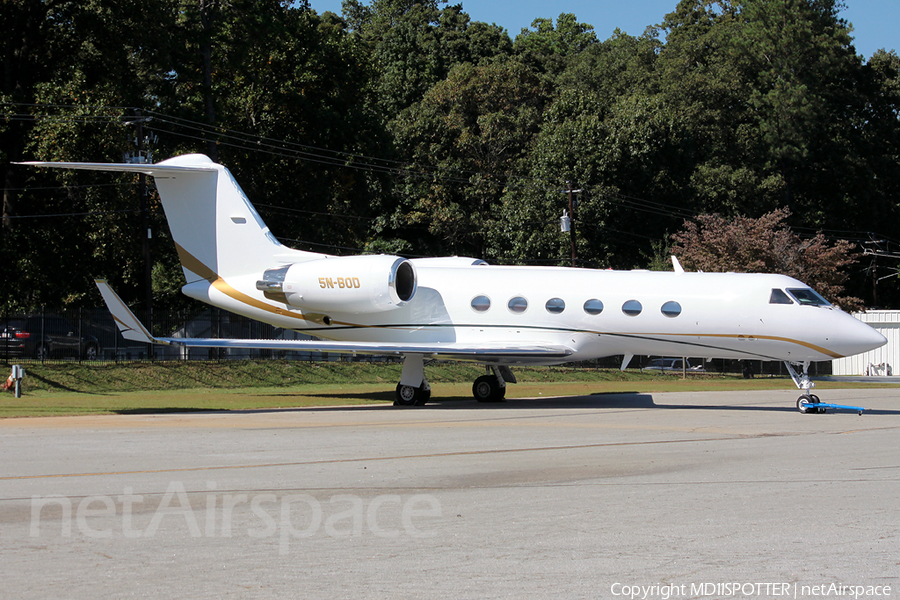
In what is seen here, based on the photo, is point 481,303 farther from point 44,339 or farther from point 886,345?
point 886,345

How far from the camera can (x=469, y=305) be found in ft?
70.3

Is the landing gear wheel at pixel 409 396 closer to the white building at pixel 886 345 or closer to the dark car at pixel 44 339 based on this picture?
the dark car at pixel 44 339

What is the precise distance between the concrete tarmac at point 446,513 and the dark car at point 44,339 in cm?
1643

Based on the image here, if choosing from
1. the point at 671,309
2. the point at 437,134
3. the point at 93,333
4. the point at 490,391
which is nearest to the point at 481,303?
the point at 490,391

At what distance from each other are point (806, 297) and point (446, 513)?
13998 mm

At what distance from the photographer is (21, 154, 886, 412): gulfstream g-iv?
19.1m

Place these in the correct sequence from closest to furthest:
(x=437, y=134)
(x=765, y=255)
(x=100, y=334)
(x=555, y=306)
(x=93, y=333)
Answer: (x=555, y=306) → (x=93, y=333) → (x=100, y=334) → (x=765, y=255) → (x=437, y=134)

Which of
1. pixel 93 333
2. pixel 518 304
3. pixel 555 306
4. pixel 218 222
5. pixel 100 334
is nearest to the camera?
pixel 555 306

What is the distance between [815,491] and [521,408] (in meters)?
11.4

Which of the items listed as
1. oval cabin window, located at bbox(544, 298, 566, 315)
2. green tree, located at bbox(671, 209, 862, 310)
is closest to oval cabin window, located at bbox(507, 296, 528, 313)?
oval cabin window, located at bbox(544, 298, 566, 315)

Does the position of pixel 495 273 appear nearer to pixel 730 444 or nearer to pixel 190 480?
pixel 730 444

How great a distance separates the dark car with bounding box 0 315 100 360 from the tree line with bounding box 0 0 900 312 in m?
4.09

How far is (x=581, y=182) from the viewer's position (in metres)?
51.8

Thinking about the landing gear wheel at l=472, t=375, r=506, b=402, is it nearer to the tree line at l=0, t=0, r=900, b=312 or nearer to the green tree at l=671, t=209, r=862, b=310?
the tree line at l=0, t=0, r=900, b=312
